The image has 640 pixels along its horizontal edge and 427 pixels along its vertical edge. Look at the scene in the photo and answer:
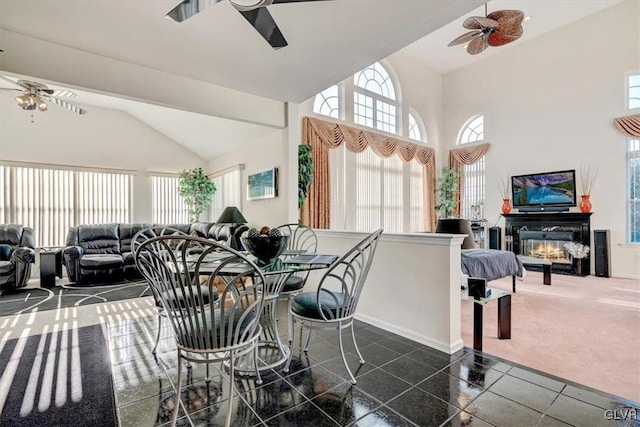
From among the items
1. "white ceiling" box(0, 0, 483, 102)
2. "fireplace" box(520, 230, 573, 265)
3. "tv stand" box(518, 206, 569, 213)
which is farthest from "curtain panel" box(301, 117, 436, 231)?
"fireplace" box(520, 230, 573, 265)

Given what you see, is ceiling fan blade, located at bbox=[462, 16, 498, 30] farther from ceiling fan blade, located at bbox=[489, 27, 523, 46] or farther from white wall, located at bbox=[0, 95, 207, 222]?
white wall, located at bbox=[0, 95, 207, 222]

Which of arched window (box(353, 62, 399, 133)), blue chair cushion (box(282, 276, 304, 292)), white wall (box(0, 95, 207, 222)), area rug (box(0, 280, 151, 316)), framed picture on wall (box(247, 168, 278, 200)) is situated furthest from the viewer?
arched window (box(353, 62, 399, 133))

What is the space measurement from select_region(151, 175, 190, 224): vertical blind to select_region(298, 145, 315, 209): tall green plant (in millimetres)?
3954

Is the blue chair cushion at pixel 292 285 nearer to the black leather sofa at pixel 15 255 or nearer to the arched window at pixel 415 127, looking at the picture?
the black leather sofa at pixel 15 255

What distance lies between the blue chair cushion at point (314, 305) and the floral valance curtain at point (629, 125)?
6550 millimetres

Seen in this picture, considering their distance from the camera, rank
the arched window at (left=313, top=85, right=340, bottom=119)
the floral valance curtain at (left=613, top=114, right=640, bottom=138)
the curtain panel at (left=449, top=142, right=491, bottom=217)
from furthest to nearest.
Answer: the curtain panel at (left=449, top=142, right=491, bottom=217) → the arched window at (left=313, top=85, right=340, bottom=119) → the floral valance curtain at (left=613, top=114, right=640, bottom=138)

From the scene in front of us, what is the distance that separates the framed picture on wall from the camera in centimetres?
470

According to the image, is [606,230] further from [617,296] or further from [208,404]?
[208,404]

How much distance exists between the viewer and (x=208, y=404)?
5.78 ft

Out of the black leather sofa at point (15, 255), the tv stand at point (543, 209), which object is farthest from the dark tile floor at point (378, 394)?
the tv stand at point (543, 209)

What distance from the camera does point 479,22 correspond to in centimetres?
433

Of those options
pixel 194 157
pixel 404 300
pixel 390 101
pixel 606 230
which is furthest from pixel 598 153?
pixel 194 157

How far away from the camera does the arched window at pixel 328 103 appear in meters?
5.73

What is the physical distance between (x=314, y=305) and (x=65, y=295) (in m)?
4.29
